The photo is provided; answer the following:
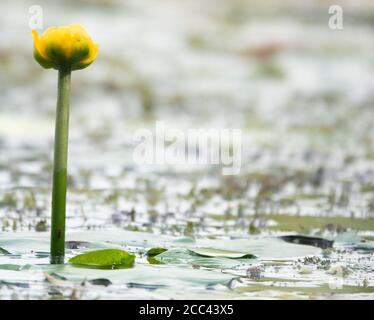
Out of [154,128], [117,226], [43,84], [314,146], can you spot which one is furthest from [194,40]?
[117,226]

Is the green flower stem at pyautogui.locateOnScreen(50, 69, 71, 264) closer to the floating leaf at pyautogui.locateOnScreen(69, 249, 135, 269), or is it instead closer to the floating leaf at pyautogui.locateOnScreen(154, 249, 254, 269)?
the floating leaf at pyautogui.locateOnScreen(69, 249, 135, 269)

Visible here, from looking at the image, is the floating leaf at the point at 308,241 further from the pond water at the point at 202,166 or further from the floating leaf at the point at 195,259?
the floating leaf at the point at 195,259

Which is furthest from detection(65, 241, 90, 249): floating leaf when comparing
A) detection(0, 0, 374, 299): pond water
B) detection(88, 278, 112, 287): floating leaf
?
detection(88, 278, 112, 287): floating leaf

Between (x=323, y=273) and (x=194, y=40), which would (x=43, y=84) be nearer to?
(x=194, y=40)

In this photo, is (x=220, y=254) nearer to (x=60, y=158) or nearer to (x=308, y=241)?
(x=308, y=241)

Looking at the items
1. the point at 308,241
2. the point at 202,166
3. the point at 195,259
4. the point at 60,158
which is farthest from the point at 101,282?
the point at 202,166

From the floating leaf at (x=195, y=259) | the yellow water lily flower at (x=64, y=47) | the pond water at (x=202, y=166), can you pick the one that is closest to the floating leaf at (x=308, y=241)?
the pond water at (x=202, y=166)
